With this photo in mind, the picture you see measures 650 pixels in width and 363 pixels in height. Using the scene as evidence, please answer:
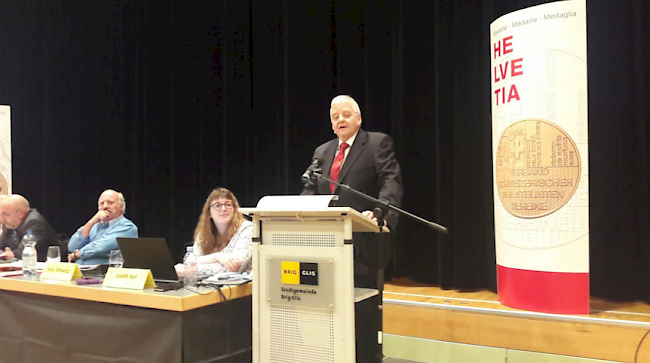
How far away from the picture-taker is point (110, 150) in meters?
6.02

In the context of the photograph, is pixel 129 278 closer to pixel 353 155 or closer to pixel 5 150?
pixel 353 155

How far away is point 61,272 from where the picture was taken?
7.95 feet

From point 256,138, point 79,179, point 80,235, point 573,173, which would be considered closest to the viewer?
point 573,173

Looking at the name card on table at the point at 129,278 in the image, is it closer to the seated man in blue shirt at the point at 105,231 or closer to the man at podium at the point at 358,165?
the man at podium at the point at 358,165

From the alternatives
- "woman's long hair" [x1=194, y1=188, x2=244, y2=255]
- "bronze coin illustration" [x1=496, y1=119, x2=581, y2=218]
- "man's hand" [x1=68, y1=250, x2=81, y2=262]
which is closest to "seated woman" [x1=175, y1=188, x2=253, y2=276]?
"woman's long hair" [x1=194, y1=188, x2=244, y2=255]

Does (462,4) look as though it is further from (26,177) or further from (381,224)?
(26,177)

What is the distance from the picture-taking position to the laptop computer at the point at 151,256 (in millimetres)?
2160

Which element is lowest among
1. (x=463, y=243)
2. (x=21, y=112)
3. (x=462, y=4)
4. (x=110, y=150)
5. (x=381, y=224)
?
(x=463, y=243)

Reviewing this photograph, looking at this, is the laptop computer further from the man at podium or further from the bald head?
the bald head

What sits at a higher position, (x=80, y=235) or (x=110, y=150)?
(x=110, y=150)

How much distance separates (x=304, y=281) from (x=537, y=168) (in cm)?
169

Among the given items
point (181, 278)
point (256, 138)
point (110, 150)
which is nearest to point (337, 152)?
point (181, 278)

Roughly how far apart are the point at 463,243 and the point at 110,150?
4.25m

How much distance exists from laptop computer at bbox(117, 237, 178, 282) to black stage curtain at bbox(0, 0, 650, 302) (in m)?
2.44
